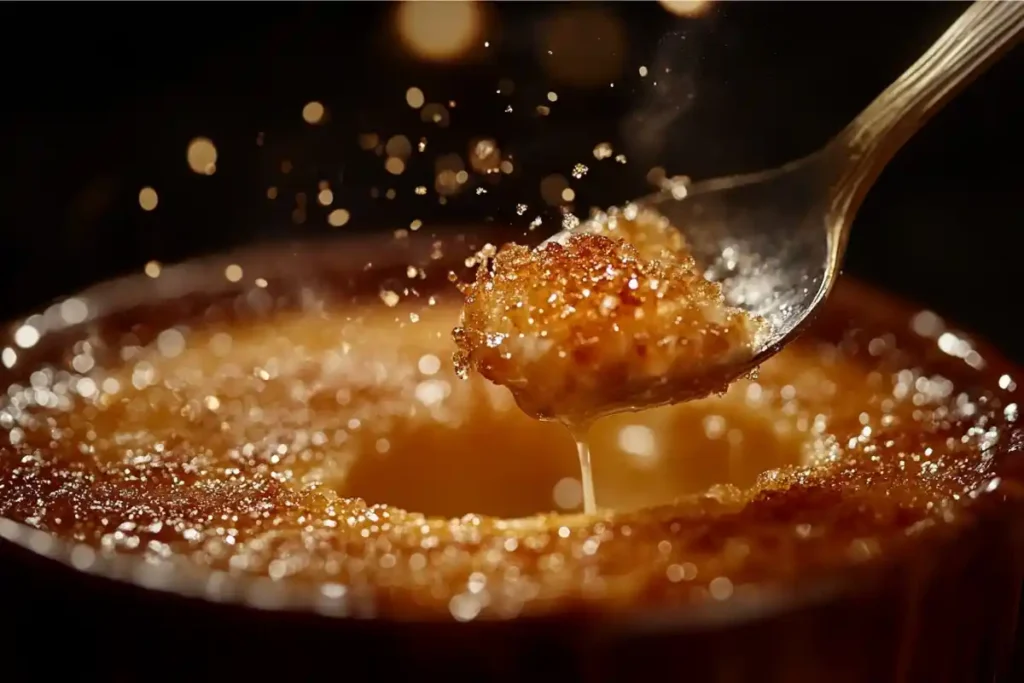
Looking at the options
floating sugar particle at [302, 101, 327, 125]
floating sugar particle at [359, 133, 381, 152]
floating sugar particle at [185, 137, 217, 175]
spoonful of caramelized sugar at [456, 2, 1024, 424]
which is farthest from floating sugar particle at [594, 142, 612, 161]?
floating sugar particle at [185, 137, 217, 175]

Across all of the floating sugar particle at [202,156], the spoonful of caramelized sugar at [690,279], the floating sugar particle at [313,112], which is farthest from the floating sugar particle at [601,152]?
the floating sugar particle at [202,156]

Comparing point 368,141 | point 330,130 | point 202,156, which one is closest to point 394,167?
point 368,141

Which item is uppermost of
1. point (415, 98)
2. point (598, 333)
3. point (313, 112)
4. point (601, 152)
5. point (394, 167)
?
point (313, 112)

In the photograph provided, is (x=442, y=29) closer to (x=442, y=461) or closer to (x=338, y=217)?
(x=338, y=217)

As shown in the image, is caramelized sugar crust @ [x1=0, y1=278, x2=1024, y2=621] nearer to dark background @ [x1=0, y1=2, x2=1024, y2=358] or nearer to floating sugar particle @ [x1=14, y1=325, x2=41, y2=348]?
floating sugar particle @ [x1=14, y1=325, x2=41, y2=348]

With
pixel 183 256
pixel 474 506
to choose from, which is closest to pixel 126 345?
pixel 474 506

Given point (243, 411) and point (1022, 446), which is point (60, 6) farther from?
point (1022, 446)
